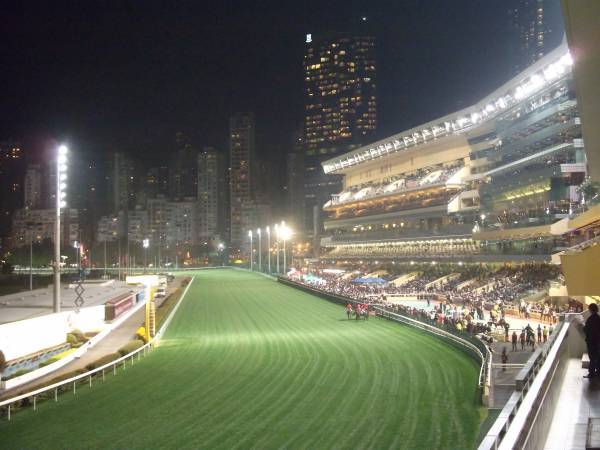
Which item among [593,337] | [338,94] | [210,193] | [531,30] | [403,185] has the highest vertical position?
[531,30]

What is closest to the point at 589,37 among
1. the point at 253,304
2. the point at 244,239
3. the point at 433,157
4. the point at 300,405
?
the point at 300,405

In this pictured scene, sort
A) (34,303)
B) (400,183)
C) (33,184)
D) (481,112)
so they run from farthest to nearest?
(33,184), (400,183), (481,112), (34,303)

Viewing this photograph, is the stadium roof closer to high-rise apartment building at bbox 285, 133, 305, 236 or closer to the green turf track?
the green turf track

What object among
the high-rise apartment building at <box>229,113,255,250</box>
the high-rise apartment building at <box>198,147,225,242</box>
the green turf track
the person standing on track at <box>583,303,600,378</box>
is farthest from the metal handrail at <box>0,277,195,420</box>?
the high-rise apartment building at <box>198,147,225,242</box>

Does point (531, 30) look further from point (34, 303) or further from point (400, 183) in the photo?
point (34, 303)

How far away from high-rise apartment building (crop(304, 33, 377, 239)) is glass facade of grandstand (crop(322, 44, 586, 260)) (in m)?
99.0

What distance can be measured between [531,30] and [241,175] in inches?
3409

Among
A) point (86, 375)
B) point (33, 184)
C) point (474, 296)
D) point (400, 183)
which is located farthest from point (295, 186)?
point (86, 375)

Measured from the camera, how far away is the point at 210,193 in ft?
589

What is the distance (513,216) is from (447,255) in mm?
9770

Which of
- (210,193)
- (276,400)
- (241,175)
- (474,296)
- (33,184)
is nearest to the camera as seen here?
(276,400)

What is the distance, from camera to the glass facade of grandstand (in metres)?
37.6

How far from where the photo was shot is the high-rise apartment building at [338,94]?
184 metres

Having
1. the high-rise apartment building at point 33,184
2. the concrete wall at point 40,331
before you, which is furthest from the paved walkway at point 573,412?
the high-rise apartment building at point 33,184
